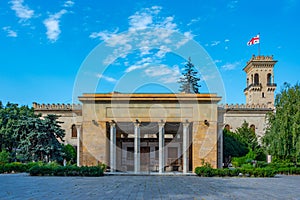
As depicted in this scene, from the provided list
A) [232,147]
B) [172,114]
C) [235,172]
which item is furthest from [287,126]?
[232,147]

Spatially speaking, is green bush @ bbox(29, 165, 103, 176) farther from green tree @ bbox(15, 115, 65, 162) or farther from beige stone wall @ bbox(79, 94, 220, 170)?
green tree @ bbox(15, 115, 65, 162)

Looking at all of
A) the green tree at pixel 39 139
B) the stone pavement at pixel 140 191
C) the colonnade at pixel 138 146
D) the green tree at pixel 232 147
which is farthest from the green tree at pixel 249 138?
the stone pavement at pixel 140 191

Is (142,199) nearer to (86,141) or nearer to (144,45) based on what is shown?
(86,141)

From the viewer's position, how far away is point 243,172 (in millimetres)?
25203

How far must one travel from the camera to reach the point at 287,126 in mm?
30078

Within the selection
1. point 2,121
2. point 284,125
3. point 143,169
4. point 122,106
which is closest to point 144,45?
point 122,106

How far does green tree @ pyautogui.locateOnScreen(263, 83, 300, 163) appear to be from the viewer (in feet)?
96.8

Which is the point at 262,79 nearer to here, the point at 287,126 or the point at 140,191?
the point at 287,126

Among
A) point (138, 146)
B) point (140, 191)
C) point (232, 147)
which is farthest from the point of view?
point (232, 147)

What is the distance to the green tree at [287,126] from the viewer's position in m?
29.5

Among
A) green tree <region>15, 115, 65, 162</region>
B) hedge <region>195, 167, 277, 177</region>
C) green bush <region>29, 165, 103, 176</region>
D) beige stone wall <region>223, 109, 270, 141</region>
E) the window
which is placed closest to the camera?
green bush <region>29, 165, 103, 176</region>

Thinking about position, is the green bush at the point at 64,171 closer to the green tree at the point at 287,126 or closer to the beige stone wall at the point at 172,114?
the beige stone wall at the point at 172,114

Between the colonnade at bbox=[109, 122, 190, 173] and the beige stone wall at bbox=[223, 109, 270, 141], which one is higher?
the beige stone wall at bbox=[223, 109, 270, 141]

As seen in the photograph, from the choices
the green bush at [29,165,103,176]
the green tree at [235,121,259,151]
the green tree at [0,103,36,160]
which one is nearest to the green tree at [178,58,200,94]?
the green tree at [235,121,259,151]
